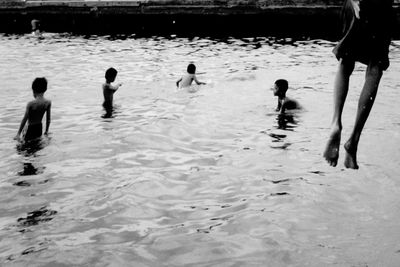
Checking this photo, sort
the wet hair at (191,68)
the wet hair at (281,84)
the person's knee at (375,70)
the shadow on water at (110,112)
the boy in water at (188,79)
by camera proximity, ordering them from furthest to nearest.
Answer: the boy in water at (188,79), the wet hair at (191,68), the shadow on water at (110,112), the wet hair at (281,84), the person's knee at (375,70)

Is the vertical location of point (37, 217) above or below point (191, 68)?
below

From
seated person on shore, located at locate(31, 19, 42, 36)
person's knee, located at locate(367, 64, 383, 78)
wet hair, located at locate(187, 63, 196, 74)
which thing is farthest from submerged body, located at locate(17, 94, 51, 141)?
seated person on shore, located at locate(31, 19, 42, 36)

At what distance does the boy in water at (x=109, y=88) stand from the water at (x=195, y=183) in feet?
1.16

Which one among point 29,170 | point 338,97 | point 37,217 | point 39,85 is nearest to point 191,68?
point 39,85

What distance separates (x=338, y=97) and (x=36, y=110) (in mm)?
7207

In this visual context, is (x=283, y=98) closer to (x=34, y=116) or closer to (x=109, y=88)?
(x=109, y=88)

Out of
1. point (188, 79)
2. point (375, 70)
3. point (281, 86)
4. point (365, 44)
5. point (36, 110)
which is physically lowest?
point (188, 79)

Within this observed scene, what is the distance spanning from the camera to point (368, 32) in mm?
3000

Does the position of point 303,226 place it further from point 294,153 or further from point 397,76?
point 397,76

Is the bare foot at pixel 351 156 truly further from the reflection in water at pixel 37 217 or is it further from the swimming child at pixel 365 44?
the reflection in water at pixel 37 217

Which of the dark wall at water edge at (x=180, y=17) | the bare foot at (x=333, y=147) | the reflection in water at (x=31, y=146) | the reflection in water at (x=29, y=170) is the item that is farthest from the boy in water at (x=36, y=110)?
the dark wall at water edge at (x=180, y=17)

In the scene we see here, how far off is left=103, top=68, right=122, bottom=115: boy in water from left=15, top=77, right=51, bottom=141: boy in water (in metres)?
2.62

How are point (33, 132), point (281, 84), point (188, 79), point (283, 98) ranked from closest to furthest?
1. point (33, 132)
2. point (281, 84)
3. point (283, 98)
4. point (188, 79)

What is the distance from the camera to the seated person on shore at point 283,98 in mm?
10828
